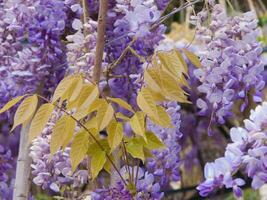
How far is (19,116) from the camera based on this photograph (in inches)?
50.5

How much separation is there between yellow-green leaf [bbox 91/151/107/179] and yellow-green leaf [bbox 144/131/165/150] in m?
0.10

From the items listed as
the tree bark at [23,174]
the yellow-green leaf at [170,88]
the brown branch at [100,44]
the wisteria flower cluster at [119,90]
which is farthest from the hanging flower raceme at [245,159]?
the tree bark at [23,174]

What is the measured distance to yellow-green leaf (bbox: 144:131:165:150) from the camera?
1385 mm

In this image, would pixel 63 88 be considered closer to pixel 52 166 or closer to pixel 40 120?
pixel 40 120

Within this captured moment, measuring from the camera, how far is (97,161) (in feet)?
4.47

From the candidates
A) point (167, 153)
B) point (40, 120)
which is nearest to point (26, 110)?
point (40, 120)

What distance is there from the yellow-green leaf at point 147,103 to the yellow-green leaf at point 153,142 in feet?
0.50

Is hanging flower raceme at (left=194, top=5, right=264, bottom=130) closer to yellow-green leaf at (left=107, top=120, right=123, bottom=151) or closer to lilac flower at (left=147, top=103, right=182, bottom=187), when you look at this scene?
lilac flower at (left=147, top=103, right=182, bottom=187)

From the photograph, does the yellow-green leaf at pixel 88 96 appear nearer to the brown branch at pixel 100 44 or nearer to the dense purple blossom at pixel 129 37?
the brown branch at pixel 100 44

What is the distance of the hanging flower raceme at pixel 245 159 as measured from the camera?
3.81ft

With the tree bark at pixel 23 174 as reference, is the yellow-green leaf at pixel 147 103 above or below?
above

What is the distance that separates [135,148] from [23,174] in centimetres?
46

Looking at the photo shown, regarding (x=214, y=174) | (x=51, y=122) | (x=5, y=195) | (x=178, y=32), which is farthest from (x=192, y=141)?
(x=214, y=174)

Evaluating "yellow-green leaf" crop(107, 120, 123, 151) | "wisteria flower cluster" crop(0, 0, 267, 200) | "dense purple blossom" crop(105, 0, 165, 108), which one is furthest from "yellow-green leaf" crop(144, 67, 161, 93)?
"dense purple blossom" crop(105, 0, 165, 108)
